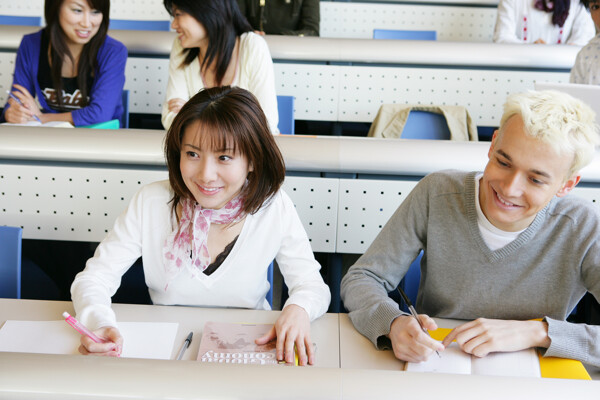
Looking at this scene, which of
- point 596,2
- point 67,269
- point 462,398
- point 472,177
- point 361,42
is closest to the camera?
point 462,398

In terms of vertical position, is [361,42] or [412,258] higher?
[361,42]

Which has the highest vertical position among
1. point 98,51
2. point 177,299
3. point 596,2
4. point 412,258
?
point 596,2

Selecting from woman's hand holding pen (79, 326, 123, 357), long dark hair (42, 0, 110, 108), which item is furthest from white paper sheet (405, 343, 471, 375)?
long dark hair (42, 0, 110, 108)

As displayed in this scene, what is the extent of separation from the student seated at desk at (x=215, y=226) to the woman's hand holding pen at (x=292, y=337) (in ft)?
0.10

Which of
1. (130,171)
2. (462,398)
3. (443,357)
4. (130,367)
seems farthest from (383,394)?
(130,171)

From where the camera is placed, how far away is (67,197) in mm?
1762

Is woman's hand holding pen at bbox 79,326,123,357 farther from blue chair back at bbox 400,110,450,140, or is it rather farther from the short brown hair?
blue chair back at bbox 400,110,450,140

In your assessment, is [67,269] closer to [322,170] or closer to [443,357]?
[322,170]

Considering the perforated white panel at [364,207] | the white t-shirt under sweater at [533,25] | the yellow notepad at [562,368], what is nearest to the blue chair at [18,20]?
the white t-shirt under sweater at [533,25]

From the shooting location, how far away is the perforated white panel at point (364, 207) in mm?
1748

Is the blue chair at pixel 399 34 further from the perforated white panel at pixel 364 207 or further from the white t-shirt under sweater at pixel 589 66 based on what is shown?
the perforated white panel at pixel 364 207

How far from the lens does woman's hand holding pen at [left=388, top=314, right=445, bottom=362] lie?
1.07 meters

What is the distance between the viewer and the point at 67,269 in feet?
6.79

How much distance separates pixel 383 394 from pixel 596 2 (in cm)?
241
